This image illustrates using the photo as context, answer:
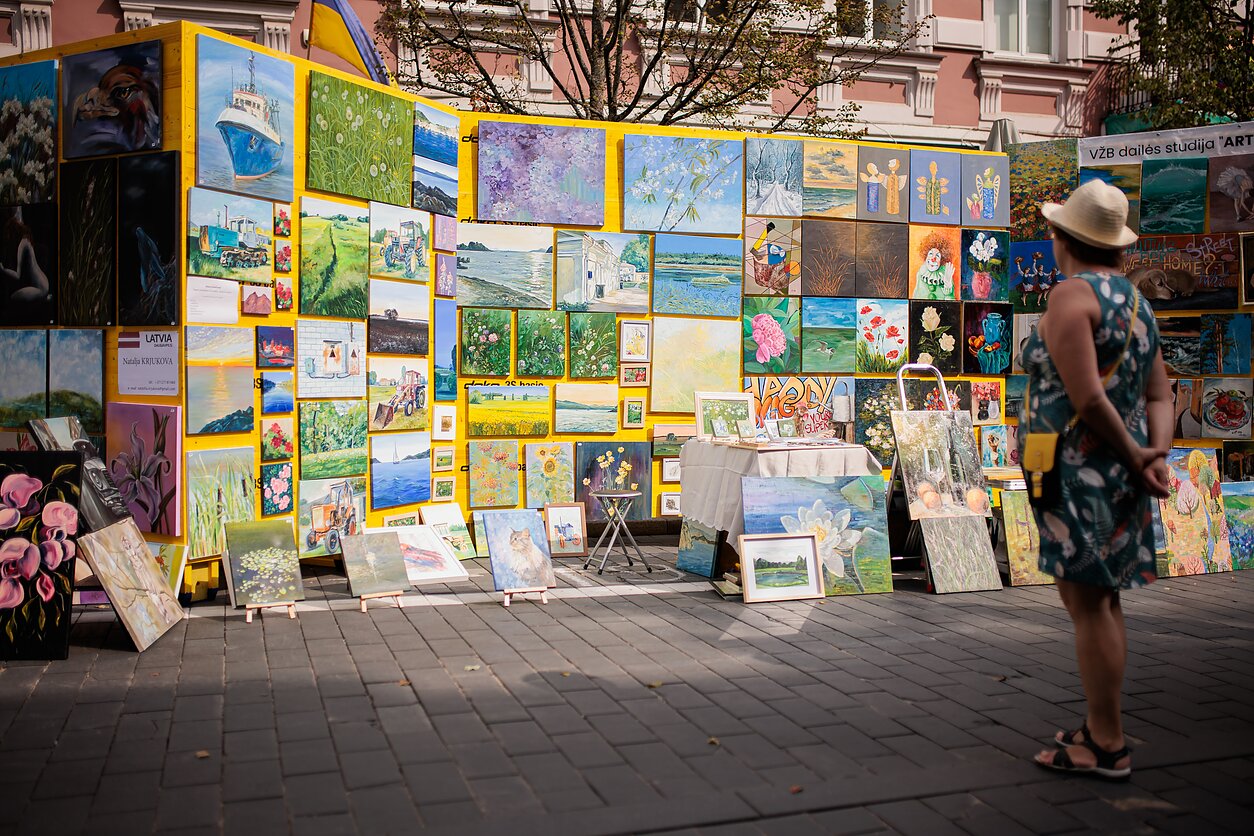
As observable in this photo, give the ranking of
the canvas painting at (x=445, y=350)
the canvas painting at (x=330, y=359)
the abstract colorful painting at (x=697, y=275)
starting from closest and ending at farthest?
the canvas painting at (x=330, y=359) → the canvas painting at (x=445, y=350) → the abstract colorful painting at (x=697, y=275)

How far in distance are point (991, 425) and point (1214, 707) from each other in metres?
5.64

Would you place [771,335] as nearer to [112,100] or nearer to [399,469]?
[399,469]

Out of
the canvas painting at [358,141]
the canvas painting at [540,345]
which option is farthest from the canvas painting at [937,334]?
the canvas painting at [358,141]

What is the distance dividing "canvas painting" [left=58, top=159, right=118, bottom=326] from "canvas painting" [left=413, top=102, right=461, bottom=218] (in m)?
2.18

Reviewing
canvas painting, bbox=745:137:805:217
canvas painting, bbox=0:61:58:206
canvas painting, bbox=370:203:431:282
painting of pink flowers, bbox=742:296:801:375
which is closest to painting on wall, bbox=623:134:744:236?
canvas painting, bbox=745:137:805:217

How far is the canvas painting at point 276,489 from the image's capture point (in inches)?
280

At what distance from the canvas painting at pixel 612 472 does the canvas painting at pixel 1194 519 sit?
3925 millimetres

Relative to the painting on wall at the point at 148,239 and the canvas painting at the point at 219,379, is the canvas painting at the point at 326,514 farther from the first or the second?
the painting on wall at the point at 148,239

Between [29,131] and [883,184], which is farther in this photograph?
[883,184]

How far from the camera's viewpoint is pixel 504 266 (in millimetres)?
8891

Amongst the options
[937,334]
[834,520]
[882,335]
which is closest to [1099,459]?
[834,520]

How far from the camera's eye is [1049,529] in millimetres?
3979

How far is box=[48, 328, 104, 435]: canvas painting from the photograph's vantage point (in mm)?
6934

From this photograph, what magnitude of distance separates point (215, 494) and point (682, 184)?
4.58 meters
